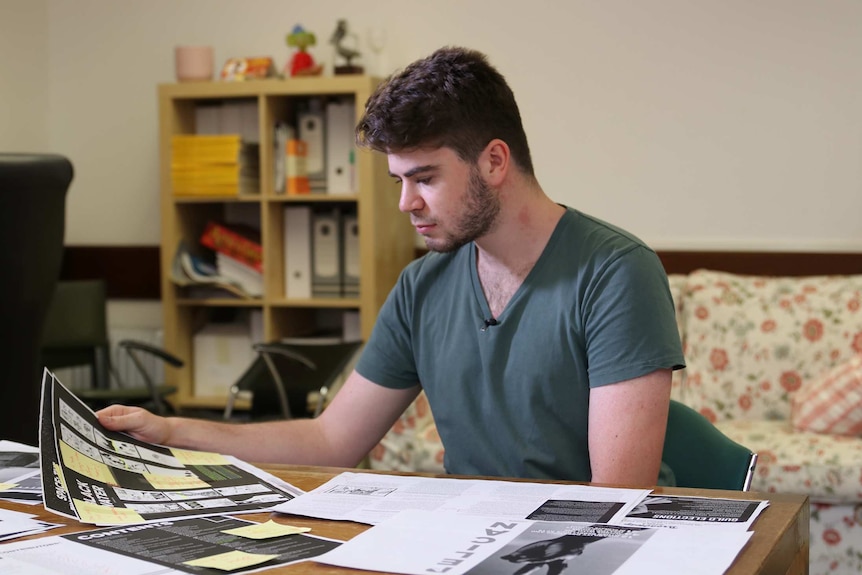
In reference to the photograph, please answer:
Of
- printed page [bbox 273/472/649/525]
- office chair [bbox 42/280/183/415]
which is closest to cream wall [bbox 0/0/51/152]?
office chair [bbox 42/280/183/415]

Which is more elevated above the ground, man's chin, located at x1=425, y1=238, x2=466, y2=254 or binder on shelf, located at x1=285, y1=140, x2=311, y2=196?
binder on shelf, located at x1=285, y1=140, x2=311, y2=196

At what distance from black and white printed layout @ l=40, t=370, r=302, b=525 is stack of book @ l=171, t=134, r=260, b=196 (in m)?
2.83

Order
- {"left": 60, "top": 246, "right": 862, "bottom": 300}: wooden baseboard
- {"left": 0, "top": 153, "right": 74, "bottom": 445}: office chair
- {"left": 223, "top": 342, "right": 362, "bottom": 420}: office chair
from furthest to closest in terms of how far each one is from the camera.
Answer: {"left": 60, "top": 246, "right": 862, "bottom": 300}: wooden baseboard → {"left": 223, "top": 342, "right": 362, "bottom": 420}: office chair → {"left": 0, "top": 153, "right": 74, "bottom": 445}: office chair

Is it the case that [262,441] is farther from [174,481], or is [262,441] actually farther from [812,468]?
[812,468]

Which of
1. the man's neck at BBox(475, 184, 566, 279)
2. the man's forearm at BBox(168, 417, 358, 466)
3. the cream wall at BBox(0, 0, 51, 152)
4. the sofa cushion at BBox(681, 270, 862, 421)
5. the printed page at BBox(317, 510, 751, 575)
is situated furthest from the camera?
the cream wall at BBox(0, 0, 51, 152)

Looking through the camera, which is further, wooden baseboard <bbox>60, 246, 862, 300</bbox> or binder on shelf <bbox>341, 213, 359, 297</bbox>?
wooden baseboard <bbox>60, 246, 862, 300</bbox>

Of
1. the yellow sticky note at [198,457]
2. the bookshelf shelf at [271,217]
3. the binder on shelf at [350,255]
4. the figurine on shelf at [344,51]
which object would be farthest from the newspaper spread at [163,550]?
the figurine on shelf at [344,51]

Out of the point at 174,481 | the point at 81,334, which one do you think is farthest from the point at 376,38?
the point at 174,481

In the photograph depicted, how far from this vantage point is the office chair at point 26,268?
201cm

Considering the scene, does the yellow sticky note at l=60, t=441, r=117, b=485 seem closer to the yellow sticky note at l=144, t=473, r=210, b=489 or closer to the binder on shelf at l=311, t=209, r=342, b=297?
the yellow sticky note at l=144, t=473, r=210, b=489

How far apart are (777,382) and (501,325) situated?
2.13 m

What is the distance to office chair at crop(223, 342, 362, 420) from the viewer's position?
377 cm

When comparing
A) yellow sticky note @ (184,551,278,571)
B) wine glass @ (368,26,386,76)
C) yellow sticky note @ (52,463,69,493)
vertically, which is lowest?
yellow sticky note @ (184,551,278,571)

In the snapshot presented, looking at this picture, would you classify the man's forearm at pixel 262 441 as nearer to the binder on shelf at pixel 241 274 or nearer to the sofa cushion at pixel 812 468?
the sofa cushion at pixel 812 468
